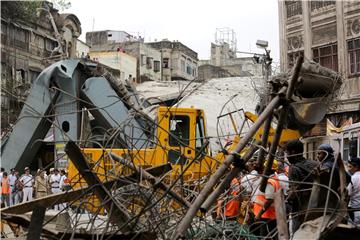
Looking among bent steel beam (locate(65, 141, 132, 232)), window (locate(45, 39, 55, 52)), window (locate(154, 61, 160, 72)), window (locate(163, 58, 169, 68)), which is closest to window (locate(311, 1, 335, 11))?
window (locate(45, 39, 55, 52))

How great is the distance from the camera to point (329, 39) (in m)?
24.1

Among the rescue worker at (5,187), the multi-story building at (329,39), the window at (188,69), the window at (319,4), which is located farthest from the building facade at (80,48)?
the rescue worker at (5,187)

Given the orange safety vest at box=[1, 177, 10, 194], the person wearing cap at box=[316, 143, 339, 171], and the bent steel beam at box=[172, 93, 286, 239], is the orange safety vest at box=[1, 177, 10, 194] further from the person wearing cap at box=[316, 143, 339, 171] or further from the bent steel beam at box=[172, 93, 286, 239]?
the bent steel beam at box=[172, 93, 286, 239]

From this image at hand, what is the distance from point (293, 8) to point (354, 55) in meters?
4.30

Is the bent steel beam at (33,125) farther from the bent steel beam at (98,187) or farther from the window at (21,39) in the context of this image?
the window at (21,39)

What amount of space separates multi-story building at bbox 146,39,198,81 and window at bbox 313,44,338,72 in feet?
90.8

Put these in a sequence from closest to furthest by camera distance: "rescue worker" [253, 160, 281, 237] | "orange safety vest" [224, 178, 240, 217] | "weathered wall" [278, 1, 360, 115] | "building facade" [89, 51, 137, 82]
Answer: "rescue worker" [253, 160, 281, 237] → "orange safety vest" [224, 178, 240, 217] → "weathered wall" [278, 1, 360, 115] → "building facade" [89, 51, 137, 82]

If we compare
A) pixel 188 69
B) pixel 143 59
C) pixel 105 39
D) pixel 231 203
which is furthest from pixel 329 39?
pixel 188 69

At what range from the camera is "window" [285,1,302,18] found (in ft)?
83.5

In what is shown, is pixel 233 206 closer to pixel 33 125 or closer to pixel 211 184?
pixel 211 184

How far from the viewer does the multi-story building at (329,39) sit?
875 inches

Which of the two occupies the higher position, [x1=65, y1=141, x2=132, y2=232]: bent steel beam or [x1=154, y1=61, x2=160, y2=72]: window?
[x1=154, y1=61, x2=160, y2=72]: window

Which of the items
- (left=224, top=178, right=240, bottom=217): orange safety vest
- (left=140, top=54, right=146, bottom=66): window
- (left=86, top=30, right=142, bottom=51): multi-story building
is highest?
(left=86, top=30, right=142, bottom=51): multi-story building

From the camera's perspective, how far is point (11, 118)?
1022 inches
